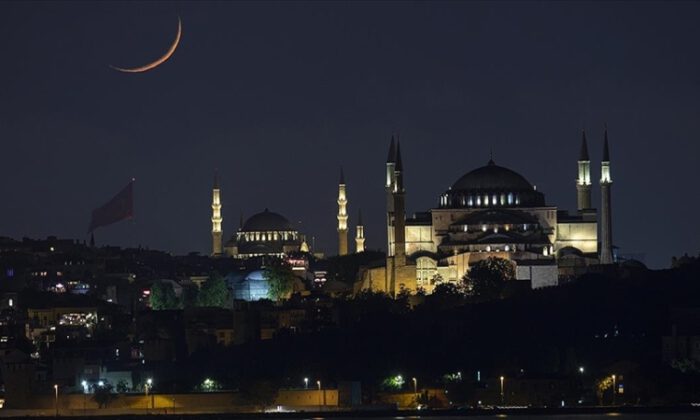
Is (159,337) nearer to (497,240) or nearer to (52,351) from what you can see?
(52,351)

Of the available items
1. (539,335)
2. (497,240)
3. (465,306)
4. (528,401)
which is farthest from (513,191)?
(528,401)

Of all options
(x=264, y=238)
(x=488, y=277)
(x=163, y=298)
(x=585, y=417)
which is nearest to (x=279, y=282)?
(x=163, y=298)

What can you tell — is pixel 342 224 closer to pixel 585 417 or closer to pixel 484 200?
pixel 484 200

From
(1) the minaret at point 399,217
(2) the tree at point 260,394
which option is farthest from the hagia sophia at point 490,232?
(2) the tree at point 260,394

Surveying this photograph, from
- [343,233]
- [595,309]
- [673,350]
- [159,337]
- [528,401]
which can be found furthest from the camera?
[343,233]

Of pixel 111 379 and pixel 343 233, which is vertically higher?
pixel 343 233

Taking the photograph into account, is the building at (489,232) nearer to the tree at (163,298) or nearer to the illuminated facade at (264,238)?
the tree at (163,298)
